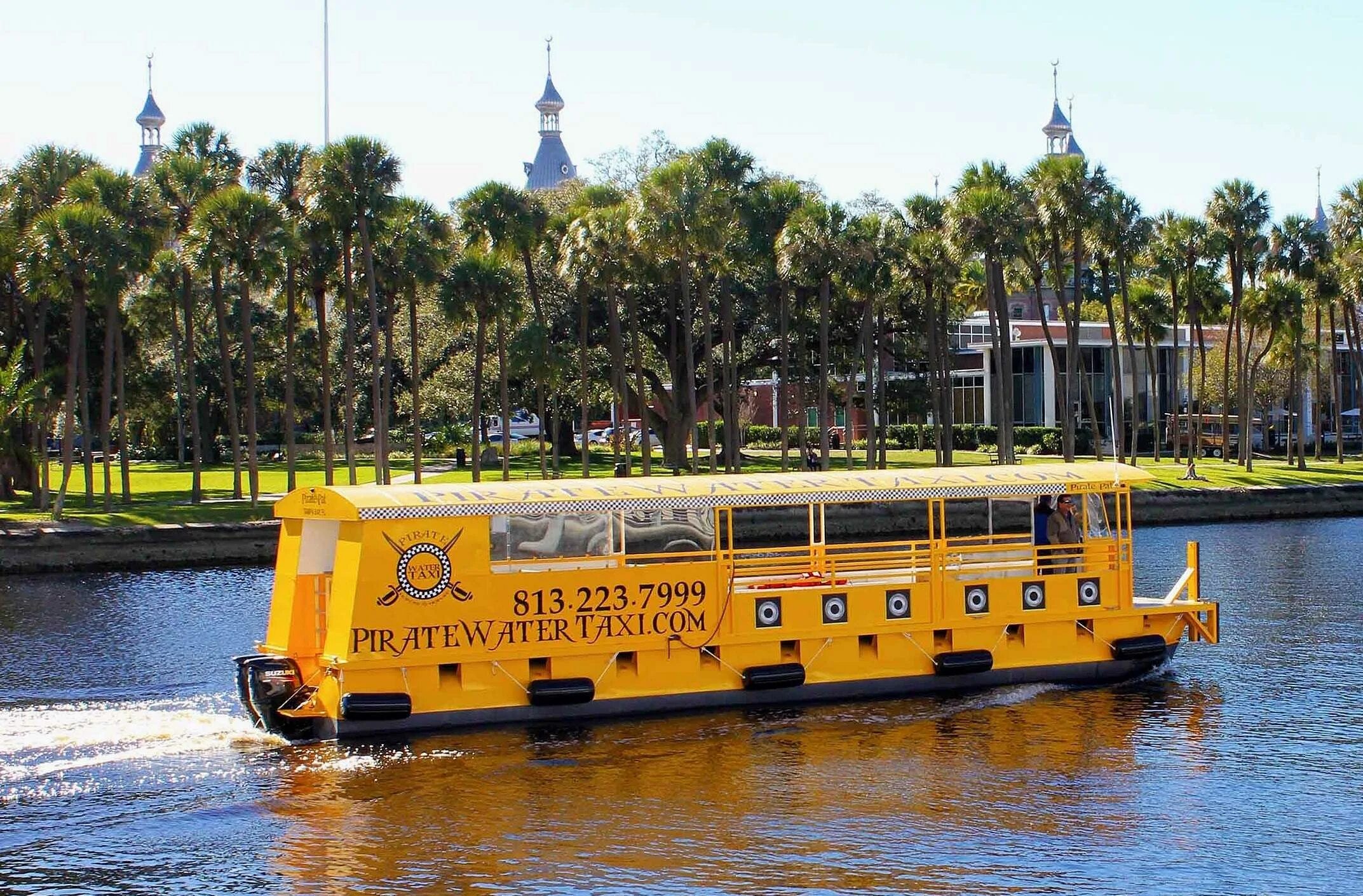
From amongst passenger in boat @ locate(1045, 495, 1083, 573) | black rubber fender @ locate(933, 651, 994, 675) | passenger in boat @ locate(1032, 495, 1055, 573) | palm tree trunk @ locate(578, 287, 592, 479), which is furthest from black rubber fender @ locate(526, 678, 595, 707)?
palm tree trunk @ locate(578, 287, 592, 479)

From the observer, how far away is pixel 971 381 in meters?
95.1

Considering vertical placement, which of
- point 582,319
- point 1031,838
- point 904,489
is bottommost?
point 1031,838

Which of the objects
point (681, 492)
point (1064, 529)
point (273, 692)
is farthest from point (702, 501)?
point (273, 692)

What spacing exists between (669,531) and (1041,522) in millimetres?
6504

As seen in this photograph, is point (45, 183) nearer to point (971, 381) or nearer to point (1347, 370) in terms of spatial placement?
point (971, 381)

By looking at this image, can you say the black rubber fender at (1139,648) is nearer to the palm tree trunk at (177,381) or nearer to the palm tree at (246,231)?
the palm tree at (246,231)

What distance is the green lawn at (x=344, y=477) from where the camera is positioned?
52.0 metres

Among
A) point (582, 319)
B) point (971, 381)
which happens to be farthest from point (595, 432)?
point (582, 319)

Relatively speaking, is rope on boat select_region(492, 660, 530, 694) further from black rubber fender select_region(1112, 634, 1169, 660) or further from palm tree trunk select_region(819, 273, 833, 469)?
palm tree trunk select_region(819, 273, 833, 469)

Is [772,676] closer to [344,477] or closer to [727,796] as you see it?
→ [727,796]

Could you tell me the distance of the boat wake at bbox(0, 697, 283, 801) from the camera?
2039cm

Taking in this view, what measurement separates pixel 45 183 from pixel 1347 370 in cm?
8478

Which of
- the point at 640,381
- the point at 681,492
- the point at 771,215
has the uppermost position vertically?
the point at 771,215

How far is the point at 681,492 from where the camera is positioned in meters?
22.5
